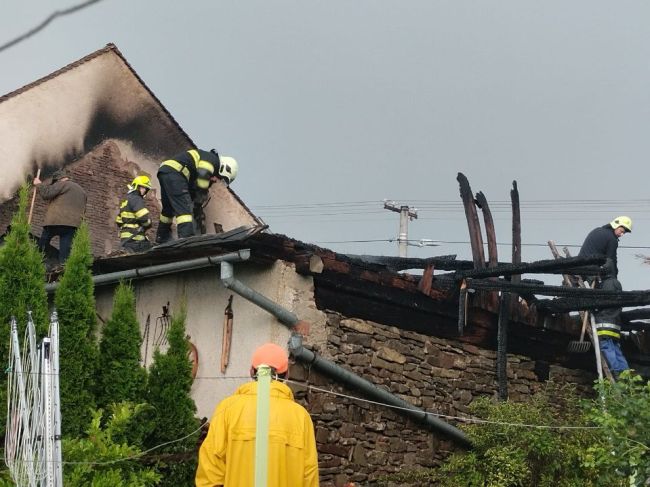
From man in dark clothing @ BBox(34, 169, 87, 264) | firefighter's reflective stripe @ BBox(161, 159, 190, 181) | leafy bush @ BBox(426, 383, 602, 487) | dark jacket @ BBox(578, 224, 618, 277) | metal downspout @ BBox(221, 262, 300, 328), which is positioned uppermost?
firefighter's reflective stripe @ BBox(161, 159, 190, 181)

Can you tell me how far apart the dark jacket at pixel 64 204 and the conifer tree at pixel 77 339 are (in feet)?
12.8

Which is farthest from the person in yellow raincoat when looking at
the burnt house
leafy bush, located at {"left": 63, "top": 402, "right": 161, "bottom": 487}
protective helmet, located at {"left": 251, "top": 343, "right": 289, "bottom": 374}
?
the burnt house

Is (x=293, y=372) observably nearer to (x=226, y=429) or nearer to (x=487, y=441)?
(x=487, y=441)

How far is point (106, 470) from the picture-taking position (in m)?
7.81

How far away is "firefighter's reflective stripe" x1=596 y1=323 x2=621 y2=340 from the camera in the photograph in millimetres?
11508

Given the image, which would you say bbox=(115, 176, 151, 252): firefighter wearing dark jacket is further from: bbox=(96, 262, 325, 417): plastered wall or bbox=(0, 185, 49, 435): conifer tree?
bbox=(0, 185, 49, 435): conifer tree

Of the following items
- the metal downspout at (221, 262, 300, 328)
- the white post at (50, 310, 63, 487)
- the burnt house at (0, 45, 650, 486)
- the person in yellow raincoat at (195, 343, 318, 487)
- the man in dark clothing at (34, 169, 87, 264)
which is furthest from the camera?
the man in dark clothing at (34, 169, 87, 264)

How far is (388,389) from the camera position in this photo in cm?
1007

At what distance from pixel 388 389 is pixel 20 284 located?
383 cm

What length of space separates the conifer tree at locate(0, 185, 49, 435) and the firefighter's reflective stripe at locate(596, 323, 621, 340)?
646cm

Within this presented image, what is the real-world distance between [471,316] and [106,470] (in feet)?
16.2

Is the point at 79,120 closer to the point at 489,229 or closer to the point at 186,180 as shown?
the point at 186,180

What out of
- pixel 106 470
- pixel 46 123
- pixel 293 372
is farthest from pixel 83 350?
pixel 46 123

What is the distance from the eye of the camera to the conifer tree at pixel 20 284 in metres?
8.39
